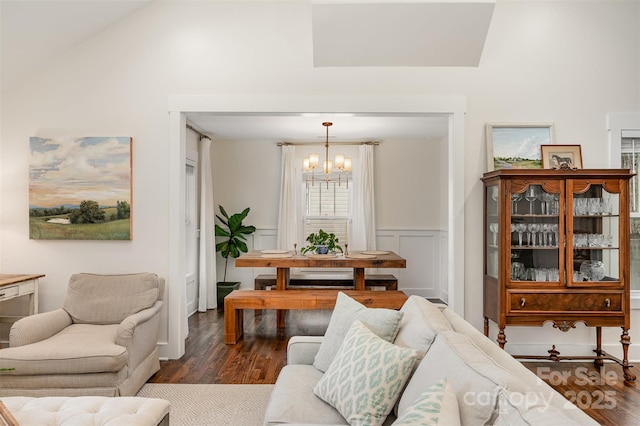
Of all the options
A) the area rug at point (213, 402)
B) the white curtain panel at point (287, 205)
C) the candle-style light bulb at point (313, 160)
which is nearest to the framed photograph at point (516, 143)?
the candle-style light bulb at point (313, 160)

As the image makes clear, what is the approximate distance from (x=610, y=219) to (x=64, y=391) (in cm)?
417

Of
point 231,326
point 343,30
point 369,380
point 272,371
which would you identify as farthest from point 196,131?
point 369,380

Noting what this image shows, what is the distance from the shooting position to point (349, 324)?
87.7 inches

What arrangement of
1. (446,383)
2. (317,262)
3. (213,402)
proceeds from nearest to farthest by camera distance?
(446,383)
(213,402)
(317,262)

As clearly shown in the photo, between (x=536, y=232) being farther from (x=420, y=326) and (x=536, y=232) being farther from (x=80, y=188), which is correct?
(x=80, y=188)

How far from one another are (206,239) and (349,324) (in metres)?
4.13

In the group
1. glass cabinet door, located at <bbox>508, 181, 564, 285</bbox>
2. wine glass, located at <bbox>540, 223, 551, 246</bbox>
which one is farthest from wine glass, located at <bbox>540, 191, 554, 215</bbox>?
wine glass, located at <bbox>540, 223, 551, 246</bbox>

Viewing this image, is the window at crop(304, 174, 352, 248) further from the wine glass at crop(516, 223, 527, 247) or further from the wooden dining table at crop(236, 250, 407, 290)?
the wine glass at crop(516, 223, 527, 247)

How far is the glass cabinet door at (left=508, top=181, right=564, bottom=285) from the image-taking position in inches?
133

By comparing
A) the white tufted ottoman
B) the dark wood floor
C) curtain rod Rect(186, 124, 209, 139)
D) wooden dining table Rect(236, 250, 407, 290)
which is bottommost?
the dark wood floor

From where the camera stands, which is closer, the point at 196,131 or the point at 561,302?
Result: the point at 561,302

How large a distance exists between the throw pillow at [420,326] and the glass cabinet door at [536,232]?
1.55 metres

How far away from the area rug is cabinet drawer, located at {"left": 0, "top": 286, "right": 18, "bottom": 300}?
1292mm

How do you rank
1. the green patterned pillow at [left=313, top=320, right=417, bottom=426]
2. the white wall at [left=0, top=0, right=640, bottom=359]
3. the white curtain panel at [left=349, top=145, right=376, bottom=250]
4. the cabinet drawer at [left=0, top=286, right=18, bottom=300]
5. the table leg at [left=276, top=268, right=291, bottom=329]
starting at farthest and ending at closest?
the white curtain panel at [left=349, top=145, right=376, bottom=250], the table leg at [left=276, top=268, right=291, bottom=329], the white wall at [left=0, top=0, right=640, bottom=359], the cabinet drawer at [left=0, top=286, right=18, bottom=300], the green patterned pillow at [left=313, top=320, right=417, bottom=426]
